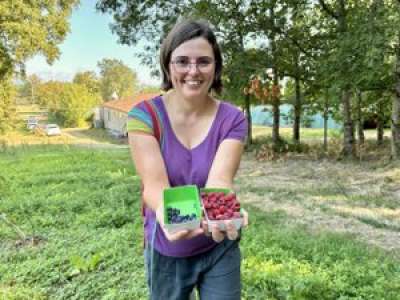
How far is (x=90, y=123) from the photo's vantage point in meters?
36.4

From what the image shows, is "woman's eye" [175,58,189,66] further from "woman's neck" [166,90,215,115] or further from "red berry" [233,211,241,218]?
"red berry" [233,211,241,218]

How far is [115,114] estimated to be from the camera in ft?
101

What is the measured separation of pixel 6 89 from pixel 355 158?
15804mm

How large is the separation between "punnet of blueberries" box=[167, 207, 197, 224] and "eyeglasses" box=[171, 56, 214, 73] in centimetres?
43

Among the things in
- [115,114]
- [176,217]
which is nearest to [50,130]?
[115,114]

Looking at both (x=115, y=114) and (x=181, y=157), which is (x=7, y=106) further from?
(x=181, y=157)

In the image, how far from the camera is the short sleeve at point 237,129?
1.38 m

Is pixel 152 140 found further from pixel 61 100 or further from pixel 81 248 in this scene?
pixel 61 100

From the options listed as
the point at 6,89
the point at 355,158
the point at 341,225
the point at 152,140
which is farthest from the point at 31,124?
the point at 152,140

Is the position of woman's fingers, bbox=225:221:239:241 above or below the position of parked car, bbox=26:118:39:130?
below

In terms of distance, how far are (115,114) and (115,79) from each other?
49.5 ft

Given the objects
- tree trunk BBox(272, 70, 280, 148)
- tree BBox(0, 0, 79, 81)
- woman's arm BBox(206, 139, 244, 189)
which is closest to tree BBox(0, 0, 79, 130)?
tree BBox(0, 0, 79, 81)

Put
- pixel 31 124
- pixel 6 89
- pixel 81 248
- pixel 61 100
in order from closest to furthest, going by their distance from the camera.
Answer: pixel 81 248 → pixel 6 89 → pixel 31 124 → pixel 61 100

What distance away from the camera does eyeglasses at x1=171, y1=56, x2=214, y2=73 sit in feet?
4.32
